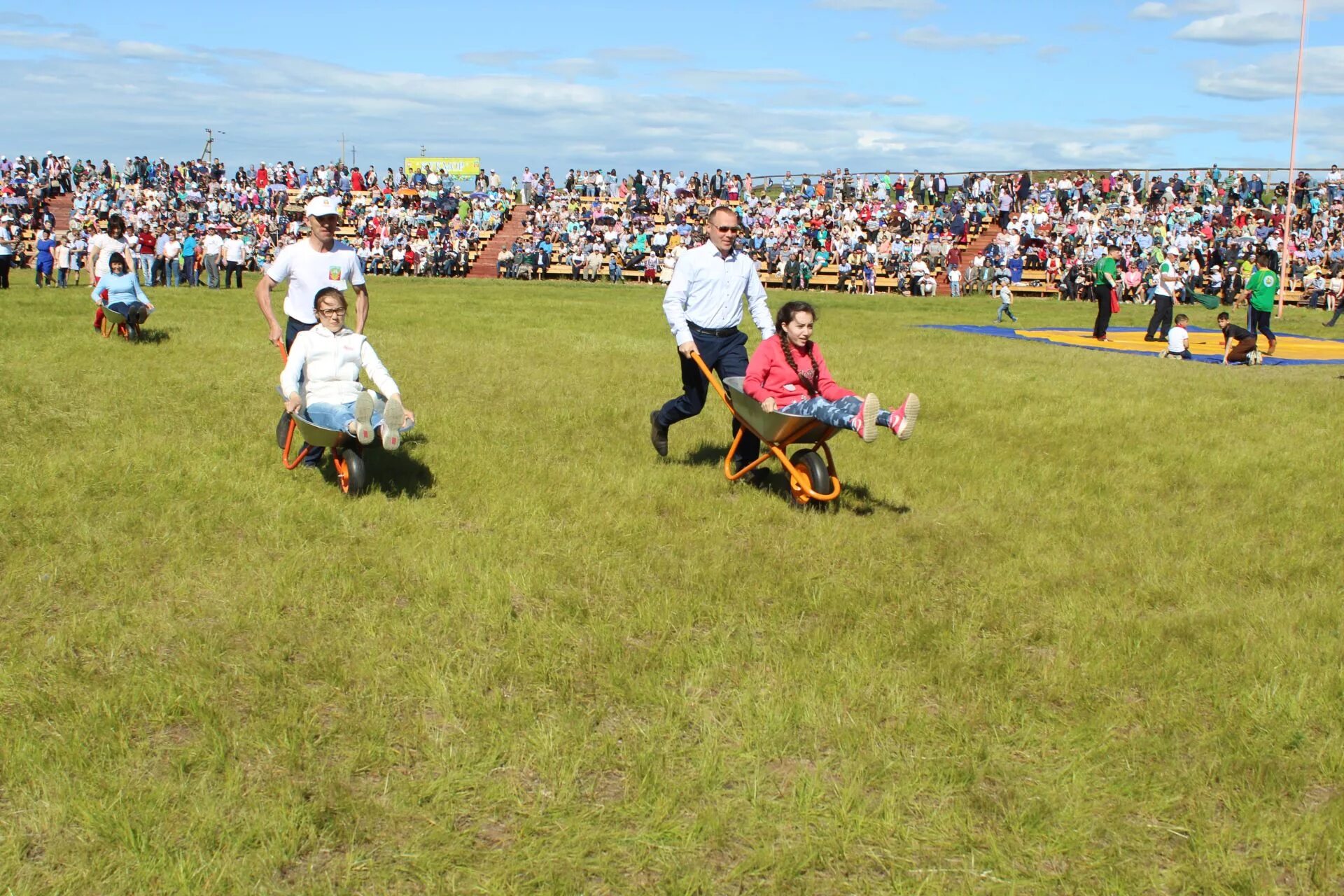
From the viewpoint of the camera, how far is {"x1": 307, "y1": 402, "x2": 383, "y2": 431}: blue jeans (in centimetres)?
754

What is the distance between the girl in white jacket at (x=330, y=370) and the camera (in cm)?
764

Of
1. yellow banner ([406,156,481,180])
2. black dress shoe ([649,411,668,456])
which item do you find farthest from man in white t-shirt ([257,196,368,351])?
yellow banner ([406,156,481,180])

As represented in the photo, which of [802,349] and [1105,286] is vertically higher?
[1105,286]

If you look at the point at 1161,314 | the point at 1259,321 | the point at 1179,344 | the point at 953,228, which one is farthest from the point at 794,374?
the point at 953,228

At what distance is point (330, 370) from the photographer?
26.3ft

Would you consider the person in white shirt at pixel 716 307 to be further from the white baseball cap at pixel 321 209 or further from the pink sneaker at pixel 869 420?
the white baseball cap at pixel 321 209

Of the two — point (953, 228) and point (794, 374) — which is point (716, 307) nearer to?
point (794, 374)

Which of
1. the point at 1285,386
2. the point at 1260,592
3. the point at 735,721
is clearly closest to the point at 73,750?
the point at 735,721

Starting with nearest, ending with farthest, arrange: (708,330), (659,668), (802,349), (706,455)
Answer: (659,668) → (802,349) → (708,330) → (706,455)

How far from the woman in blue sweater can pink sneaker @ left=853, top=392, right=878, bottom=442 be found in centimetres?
1241

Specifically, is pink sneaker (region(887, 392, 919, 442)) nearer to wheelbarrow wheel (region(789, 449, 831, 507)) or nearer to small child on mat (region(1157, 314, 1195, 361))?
wheelbarrow wheel (region(789, 449, 831, 507))

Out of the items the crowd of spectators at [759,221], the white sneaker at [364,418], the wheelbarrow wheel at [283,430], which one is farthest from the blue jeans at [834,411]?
the crowd of spectators at [759,221]

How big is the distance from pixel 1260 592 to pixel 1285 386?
31.5ft

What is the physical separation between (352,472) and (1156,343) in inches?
690
